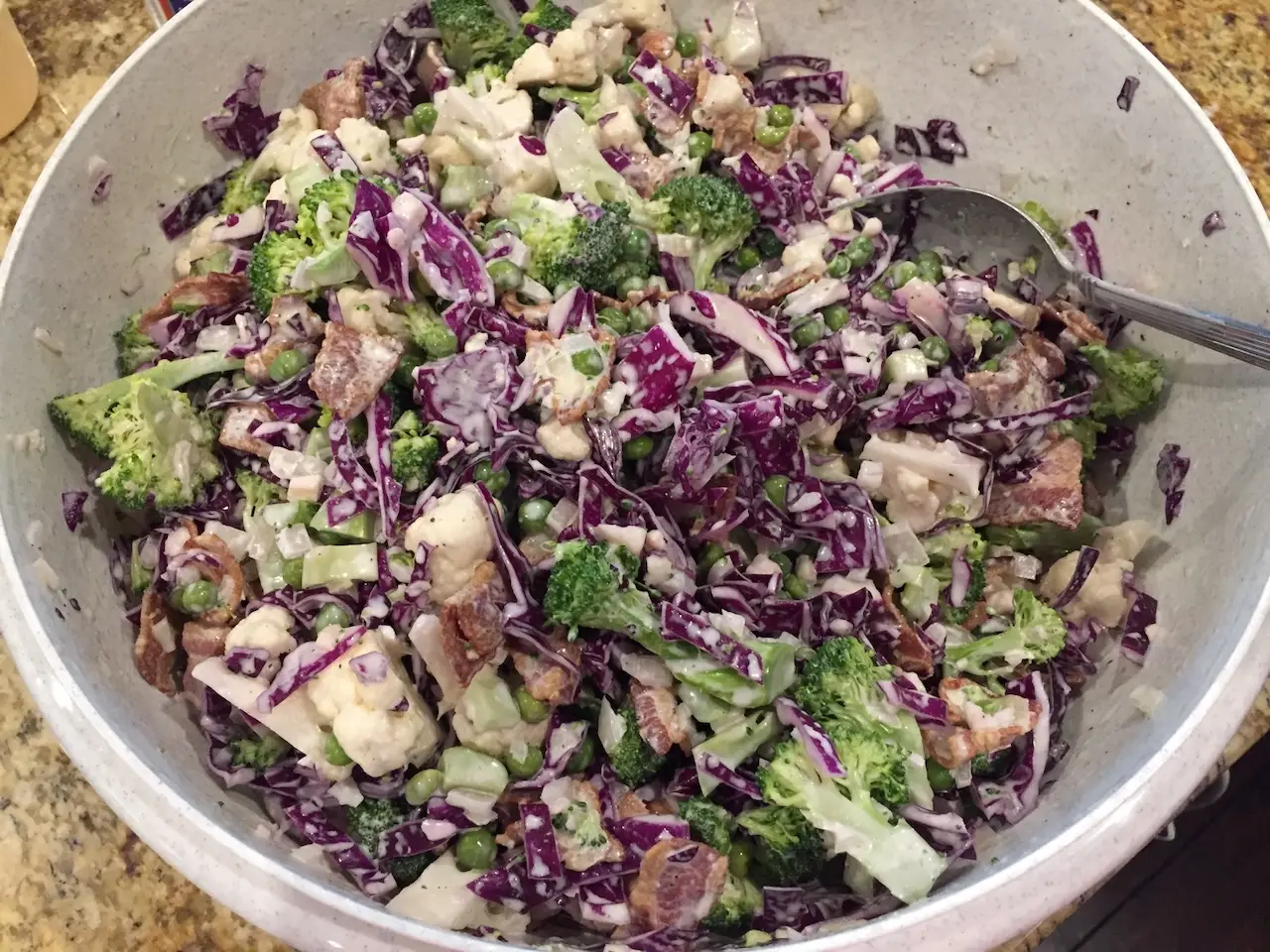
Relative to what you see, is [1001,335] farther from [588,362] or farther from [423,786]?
[423,786]

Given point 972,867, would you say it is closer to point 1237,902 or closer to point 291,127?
point 1237,902

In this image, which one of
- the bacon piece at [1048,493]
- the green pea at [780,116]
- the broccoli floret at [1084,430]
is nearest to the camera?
the bacon piece at [1048,493]

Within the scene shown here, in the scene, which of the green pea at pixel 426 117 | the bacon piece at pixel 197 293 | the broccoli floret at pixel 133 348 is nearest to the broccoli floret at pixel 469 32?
the green pea at pixel 426 117

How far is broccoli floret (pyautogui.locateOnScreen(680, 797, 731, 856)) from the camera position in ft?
5.69

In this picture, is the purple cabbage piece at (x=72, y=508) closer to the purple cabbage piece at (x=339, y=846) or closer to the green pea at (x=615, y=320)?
the purple cabbage piece at (x=339, y=846)

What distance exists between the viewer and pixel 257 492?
6.51ft

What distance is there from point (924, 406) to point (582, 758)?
3.42 ft

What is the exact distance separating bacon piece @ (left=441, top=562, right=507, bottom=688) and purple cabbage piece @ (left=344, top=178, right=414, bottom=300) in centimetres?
68

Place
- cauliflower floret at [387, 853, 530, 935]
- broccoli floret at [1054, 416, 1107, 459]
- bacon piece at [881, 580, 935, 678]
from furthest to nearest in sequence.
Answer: broccoli floret at [1054, 416, 1107, 459], bacon piece at [881, 580, 935, 678], cauliflower floret at [387, 853, 530, 935]

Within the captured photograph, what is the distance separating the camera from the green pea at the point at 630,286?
2141 mm

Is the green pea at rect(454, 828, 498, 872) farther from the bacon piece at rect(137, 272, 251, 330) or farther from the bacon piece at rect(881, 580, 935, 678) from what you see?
the bacon piece at rect(137, 272, 251, 330)

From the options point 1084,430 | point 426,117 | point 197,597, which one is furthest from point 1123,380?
point 197,597

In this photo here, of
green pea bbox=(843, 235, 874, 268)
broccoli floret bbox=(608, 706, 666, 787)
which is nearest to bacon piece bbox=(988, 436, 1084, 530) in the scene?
green pea bbox=(843, 235, 874, 268)

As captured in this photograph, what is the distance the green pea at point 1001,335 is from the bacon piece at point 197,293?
1671 millimetres
